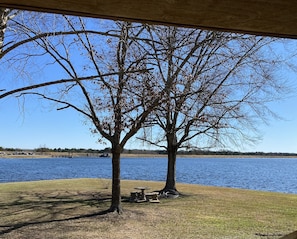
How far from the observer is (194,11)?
4.91ft

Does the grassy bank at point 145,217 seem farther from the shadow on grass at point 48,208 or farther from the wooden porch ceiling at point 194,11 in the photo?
the wooden porch ceiling at point 194,11

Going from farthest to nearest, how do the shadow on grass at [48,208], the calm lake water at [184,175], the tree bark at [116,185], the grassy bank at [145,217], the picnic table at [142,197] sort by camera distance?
1. the calm lake water at [184,175]
2. the picnic table at [142,197]
3. the tree bark at [116,185]
4. the shadow on grass at [48,208]
5. the grassy bank at [145,217]

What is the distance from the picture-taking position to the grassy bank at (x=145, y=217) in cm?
632

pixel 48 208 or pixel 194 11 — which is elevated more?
pixel 194 11

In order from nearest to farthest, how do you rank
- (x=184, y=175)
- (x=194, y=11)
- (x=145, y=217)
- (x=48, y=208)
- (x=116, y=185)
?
1. (x=194, y=11)
2. (x=145, y=217)
3. (x=116, y=185)
4. (x=48, y=208)
5. (x=184, y=175)

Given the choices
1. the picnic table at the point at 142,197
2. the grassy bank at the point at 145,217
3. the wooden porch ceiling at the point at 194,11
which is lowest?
the grassy bank at the point at 145,217

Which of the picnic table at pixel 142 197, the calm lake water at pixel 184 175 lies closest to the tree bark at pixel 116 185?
the picnic table at pixel 142 197

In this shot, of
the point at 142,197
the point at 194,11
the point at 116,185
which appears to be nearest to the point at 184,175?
the point at 142,197

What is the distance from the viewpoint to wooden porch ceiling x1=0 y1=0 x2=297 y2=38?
1424 mm

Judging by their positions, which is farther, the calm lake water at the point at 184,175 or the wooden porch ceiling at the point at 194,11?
the calm lake water at the point at 184,175

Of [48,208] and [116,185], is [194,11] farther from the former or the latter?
[48,208]

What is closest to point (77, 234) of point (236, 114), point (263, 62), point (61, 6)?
point (61, 6)

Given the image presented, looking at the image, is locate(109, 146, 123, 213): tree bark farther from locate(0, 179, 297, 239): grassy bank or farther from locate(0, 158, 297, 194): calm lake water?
locate(0, 158, 297, 194): calm lake water

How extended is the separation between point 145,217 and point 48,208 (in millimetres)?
2590
